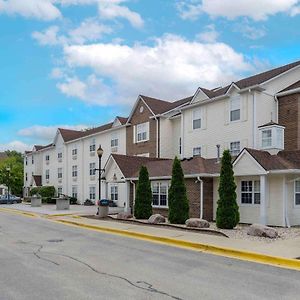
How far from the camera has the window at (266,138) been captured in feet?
72.5

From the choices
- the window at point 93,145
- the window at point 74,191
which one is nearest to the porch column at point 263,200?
the window at point 93,145

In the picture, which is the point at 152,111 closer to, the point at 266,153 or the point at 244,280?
the point at 266,153

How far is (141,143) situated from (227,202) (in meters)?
20.2

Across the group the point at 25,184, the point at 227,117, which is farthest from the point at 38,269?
the point at 25,184

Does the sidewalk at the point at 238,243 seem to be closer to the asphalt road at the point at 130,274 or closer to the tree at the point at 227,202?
the asphalt road at the point at 130,274

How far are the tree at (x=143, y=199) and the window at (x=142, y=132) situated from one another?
1344 cm

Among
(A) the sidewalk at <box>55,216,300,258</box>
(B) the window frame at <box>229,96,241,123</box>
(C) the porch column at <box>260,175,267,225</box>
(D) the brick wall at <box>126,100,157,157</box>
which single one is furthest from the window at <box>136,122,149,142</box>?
(A) the sidewalk at <box>55,216,300,258</box>

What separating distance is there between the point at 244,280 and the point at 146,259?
3217 millimetres

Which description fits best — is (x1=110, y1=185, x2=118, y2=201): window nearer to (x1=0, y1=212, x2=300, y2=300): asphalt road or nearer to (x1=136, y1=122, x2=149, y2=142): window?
(x1=136, y1=122, x2=149, y2=142): window

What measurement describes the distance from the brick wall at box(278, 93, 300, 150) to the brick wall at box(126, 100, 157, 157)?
12.6 meters

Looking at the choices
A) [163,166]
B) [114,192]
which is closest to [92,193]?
[114,192]

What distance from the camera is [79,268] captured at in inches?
377

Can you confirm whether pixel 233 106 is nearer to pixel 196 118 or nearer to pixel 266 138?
pixel 196 118

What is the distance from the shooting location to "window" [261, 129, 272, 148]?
2209 centimetres
